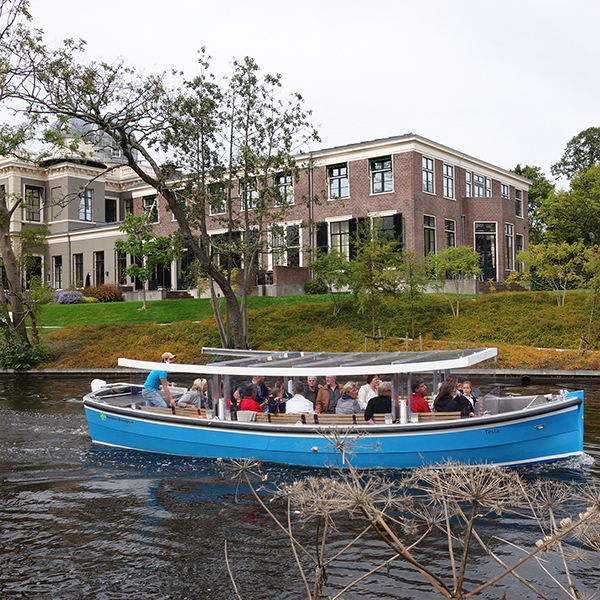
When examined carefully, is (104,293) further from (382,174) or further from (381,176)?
(382,174)

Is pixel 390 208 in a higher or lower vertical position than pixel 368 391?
higher

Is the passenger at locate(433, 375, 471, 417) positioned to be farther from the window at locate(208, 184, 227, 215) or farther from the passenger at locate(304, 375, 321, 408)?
the window at locate(208, 184, 227, 215)

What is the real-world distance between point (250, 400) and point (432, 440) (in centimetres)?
358

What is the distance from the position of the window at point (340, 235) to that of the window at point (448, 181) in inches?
280

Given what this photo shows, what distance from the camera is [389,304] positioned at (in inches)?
1201

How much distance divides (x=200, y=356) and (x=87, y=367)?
5.17m

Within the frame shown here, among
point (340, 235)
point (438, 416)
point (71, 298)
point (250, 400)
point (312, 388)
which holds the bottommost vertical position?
point (438, 416)

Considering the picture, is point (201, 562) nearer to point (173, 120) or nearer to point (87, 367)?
point (173, 120)

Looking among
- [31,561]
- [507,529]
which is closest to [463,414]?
[507,529]

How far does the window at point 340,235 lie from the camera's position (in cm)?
3998

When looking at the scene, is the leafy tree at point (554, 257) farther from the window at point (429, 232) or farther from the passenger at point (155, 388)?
the passenger at point (155, 388)

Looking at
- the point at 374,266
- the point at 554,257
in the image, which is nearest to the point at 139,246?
the point at 374,266

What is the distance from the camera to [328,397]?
39.1 ft

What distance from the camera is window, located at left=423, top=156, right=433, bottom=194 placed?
129ft
